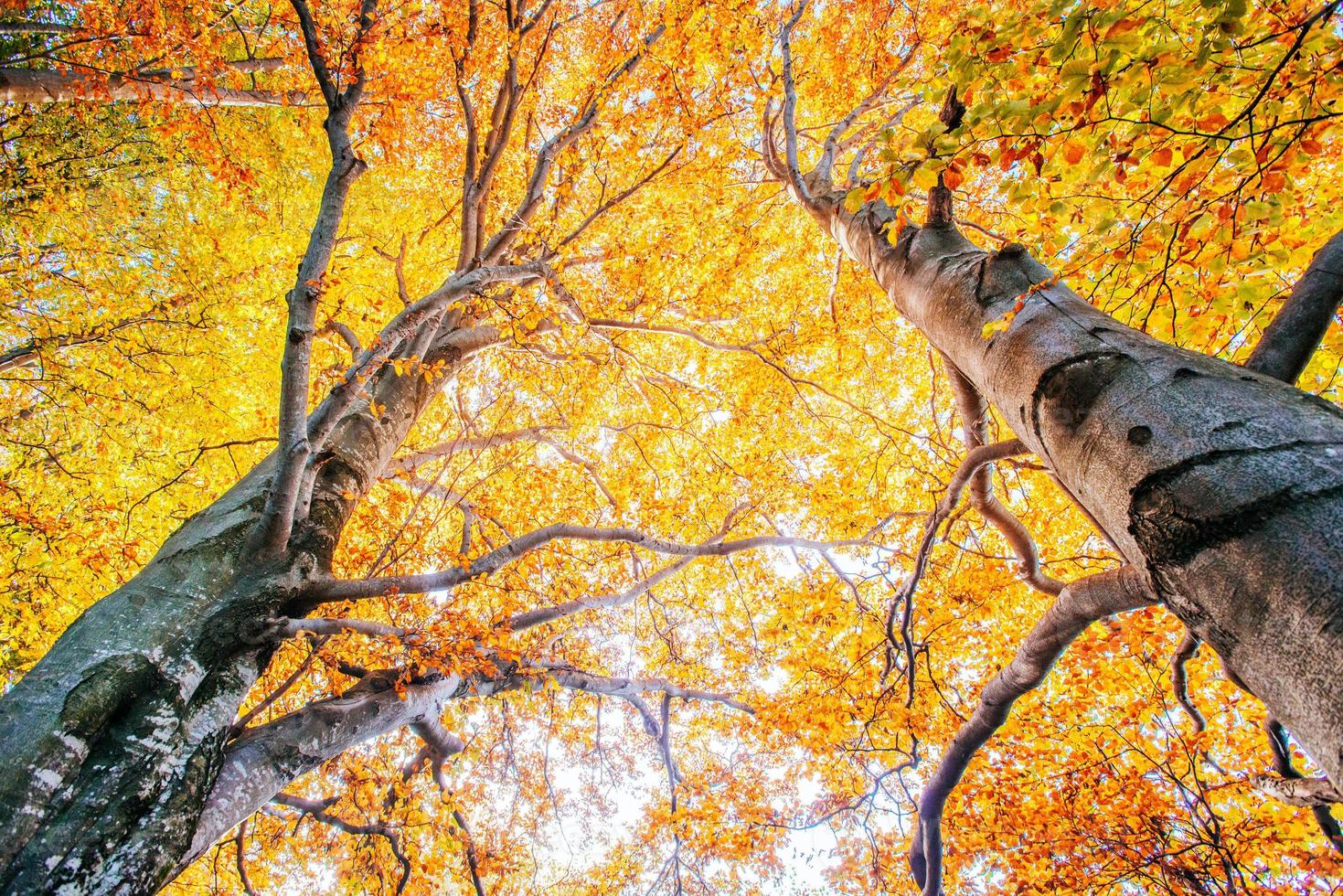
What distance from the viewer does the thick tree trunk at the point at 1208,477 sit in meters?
0.77

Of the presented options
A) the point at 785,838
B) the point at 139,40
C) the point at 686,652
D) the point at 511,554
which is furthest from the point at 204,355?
the point at 785,838

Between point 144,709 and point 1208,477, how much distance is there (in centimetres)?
366

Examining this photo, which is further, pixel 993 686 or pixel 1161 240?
pixel 993 686

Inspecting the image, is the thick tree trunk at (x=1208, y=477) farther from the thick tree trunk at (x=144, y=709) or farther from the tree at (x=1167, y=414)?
the thick tree trunk at (x=144, y=709)

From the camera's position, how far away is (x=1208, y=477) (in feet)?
3.11

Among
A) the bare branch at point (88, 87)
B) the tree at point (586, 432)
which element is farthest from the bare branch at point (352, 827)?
the bare branch at point (88, 87)

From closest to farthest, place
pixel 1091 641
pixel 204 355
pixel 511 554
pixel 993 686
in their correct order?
pixel 993 686
pixel 511 554
pixel 1091 641
pixel 204 355

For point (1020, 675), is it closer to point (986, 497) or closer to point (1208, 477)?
point (986, 497)

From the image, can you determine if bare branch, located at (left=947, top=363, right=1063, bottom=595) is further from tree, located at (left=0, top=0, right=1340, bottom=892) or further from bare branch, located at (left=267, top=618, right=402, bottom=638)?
bare branch, located at (left=267, top=618, right=402, bottom=638)

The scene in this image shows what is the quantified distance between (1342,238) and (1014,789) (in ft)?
16.5

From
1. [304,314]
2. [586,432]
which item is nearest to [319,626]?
[304,314]

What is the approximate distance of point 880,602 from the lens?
6.33 metres

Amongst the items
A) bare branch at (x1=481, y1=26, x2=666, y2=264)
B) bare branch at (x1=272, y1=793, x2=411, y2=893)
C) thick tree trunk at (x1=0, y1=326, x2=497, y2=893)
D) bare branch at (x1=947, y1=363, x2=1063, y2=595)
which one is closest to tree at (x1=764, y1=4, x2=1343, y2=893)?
bare branch at (x1=947, y1=363, x2=1063, y2=595)

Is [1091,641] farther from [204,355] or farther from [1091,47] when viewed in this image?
[204,355]
